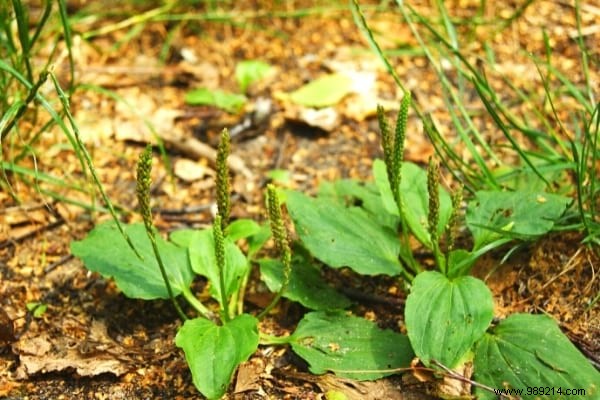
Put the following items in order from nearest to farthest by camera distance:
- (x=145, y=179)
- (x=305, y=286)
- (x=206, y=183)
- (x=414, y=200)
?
(x=145, y=179) < (x=305, y=286) < (x=414, y=200) < (x=206, y=183)

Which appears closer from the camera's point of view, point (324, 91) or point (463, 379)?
point (463, 379)

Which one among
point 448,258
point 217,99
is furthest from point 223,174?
point 217,99

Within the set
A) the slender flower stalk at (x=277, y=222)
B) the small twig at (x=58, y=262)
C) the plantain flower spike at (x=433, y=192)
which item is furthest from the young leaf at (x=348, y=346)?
the small twig at (x=58, y=262)

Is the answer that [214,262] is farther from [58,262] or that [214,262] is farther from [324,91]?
[324,91]

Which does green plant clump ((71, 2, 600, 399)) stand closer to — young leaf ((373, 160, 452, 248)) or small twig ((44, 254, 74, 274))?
young leaf ((373, 160, 452, 248))

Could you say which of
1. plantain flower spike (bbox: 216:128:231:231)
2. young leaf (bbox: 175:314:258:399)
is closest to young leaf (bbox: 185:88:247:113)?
plantain flower spike (bbox: 216:128:231:231)

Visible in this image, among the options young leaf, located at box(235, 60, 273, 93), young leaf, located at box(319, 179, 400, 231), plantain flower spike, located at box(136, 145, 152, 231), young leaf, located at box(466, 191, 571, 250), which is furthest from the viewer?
young leaf, located at box(235, 60, 273, 93)

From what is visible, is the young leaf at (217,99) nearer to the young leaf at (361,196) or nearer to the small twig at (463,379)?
the young leaf at (361,196)

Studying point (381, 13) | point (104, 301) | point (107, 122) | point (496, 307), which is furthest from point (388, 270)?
point (381, 13)
